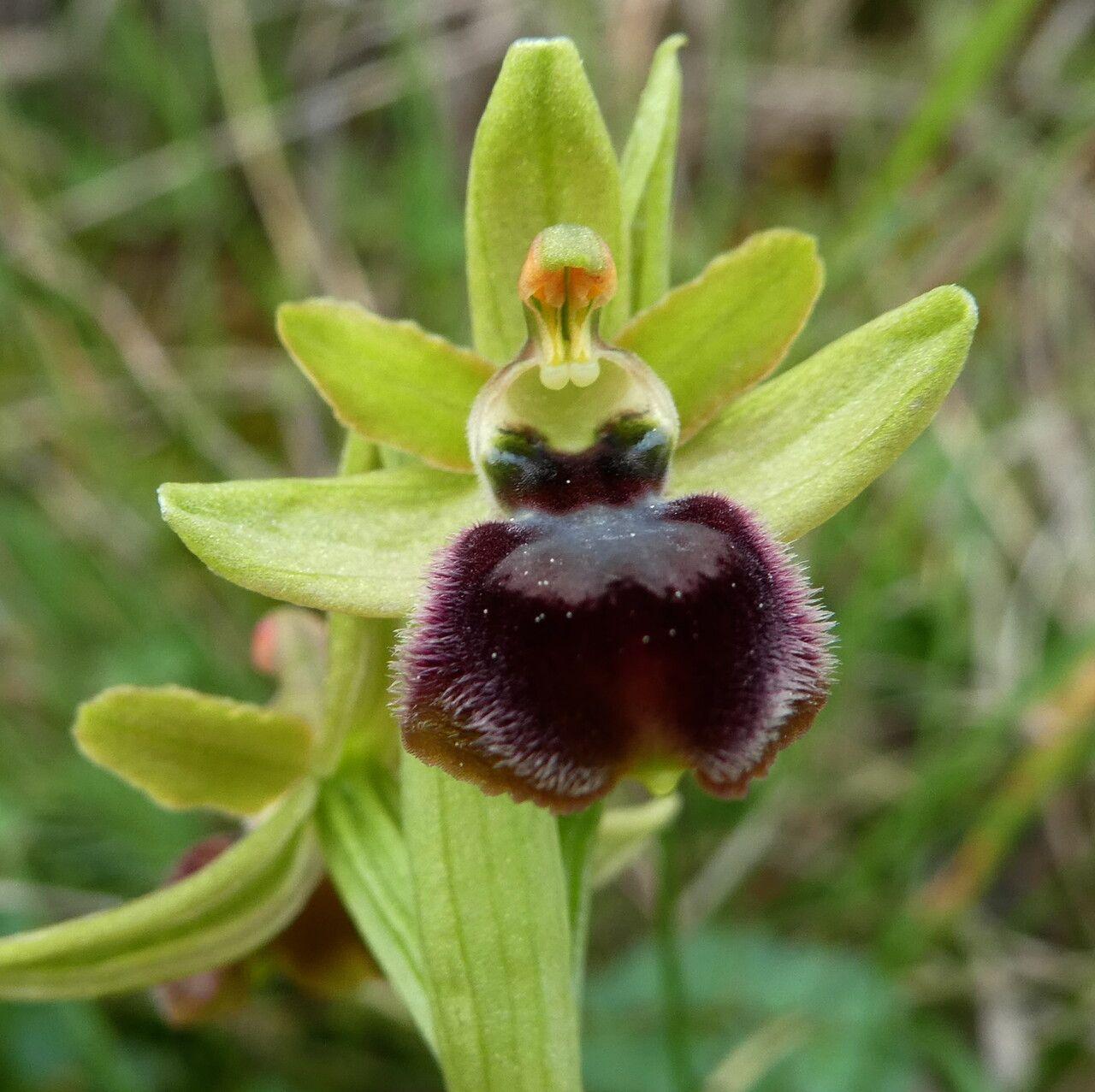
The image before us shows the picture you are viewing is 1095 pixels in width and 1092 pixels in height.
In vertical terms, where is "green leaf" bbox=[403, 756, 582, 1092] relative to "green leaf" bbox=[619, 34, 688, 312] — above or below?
below

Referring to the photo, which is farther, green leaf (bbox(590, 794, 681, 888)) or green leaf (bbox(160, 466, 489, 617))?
green leaf (bbox(590, 794, 681, 888))

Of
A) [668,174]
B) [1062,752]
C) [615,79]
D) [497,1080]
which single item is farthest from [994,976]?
[615,79]

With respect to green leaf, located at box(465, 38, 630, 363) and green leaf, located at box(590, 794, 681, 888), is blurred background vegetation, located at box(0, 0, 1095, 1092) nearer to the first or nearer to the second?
green leaf, located at box(590, 794, 681, 888)

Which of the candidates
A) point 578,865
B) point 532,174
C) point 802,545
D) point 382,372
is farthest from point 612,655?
point 802,545

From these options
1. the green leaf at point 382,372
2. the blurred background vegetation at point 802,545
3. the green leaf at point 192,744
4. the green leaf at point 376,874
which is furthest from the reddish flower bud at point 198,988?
the green leaf at point 382,372

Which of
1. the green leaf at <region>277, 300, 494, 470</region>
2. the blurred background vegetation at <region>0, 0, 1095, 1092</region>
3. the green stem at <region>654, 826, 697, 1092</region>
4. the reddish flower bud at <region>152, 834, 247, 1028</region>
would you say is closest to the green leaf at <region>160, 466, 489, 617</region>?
the green leaf at <region>277, 300, 494, 470</region>

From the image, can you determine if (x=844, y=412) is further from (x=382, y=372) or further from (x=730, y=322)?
(x=382, y=372)
